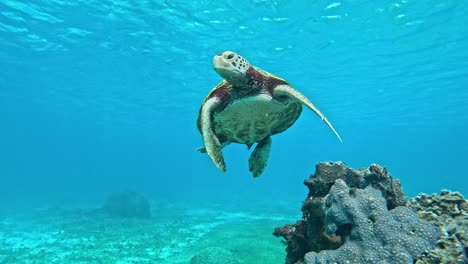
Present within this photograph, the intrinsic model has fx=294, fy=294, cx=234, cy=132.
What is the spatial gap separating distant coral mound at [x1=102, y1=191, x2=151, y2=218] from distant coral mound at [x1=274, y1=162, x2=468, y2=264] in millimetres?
19438

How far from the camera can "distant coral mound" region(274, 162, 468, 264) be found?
353 centimetres

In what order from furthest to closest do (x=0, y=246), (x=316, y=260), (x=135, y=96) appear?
(x=135, y=96), (x=0, y=246), (x=316, y=260)

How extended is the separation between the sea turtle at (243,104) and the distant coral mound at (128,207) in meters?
17.8

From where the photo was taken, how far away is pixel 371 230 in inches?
147

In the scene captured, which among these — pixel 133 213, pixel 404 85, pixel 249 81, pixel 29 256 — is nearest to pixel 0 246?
pixel 29 256

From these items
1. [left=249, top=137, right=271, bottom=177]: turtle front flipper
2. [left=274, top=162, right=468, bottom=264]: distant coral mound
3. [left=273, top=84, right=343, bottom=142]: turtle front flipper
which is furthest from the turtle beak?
[left=249, top=137, right=271, bottom=177]: turtle front flipper

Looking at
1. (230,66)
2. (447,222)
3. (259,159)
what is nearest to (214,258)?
(259,159)

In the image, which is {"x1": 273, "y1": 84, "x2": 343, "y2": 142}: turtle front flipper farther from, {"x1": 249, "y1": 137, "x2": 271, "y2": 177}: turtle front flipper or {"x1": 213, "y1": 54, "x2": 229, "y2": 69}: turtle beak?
{"x1": 249, "y1": 137, "x2": 271, "y2": 177}: turtle front flipper

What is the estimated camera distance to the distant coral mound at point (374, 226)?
353cm

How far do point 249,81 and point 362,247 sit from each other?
3177 mm

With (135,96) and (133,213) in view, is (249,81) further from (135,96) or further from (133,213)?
(135,96)

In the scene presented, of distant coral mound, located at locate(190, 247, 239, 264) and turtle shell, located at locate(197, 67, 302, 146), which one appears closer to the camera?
turtle shell, located at locate(197, 67, 302, 146)

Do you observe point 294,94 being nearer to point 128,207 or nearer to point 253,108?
point 253,108

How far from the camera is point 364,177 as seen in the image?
4621 mm
